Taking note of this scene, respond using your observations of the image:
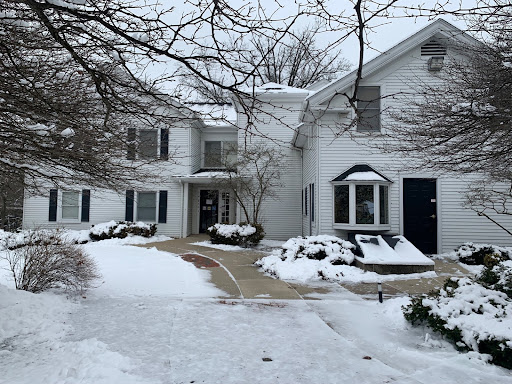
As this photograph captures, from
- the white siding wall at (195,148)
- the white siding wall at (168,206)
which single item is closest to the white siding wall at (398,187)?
the white siding wall at (195,148)

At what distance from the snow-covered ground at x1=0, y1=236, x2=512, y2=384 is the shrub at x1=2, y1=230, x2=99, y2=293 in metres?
0.30

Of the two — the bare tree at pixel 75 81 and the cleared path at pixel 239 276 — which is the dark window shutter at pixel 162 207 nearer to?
the cleared path at pixel 239 276

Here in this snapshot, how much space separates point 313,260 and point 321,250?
1.32 ft

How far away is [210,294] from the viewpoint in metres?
7.37

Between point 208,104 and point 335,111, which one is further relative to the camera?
point 208,104

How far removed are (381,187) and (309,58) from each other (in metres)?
9.94

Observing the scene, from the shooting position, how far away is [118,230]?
16094 mm

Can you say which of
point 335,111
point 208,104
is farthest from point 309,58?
point 208,104

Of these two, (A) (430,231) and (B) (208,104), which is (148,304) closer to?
(A) (430,231)

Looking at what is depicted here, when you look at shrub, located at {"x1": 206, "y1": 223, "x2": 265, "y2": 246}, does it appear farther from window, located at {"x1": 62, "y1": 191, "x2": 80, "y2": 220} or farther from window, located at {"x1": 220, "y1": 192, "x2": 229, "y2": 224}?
window, located at {"x1": 62, "y1": 191, "x2": 80, "y2": 220}

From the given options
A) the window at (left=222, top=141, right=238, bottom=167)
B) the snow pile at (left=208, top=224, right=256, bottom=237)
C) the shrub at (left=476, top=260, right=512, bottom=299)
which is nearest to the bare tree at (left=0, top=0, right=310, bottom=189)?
the shrub at (left=476, top=260, right=512, bottom=299)

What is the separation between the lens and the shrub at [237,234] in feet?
48.8

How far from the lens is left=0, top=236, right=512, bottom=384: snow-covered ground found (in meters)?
3.84

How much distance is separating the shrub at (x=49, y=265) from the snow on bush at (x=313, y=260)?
14.7 feet
